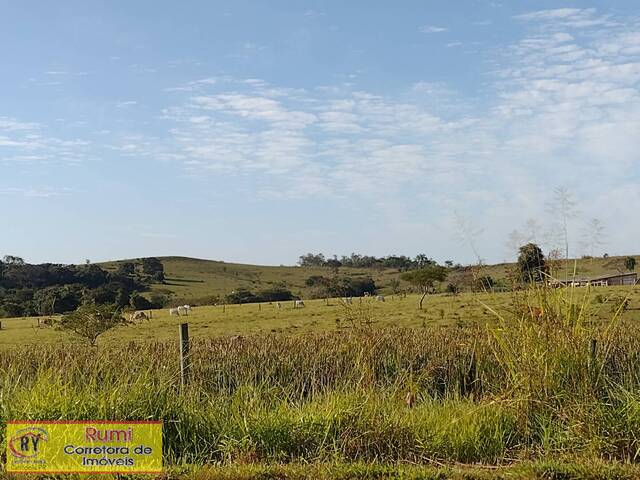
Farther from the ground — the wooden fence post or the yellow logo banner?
the wooden fence post

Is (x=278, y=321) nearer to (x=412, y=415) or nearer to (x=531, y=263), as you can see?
(x=531, y=263)

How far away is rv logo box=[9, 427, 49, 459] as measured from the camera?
693 cm

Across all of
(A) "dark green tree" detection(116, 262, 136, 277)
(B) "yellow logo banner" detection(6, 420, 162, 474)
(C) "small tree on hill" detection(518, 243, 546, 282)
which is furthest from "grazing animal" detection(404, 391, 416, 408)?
(A) "dark green tree" detection(116, 262, 136, 277)

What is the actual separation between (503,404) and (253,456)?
2.77m

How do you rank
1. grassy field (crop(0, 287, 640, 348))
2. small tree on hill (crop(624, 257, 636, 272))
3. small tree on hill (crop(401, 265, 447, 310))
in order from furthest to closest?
small tree on hill (crop(624, 257, 636, 272)), small tree on hill (crop(401, 265, 447, 310)), grassy field (crop(0, 287, 640, 348))

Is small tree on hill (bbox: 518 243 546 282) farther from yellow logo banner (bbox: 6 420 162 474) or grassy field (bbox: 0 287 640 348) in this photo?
grassy field (bbox: 0 287 640 348)

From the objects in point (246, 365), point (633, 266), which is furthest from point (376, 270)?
point (246, 365)

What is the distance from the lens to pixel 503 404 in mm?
7641

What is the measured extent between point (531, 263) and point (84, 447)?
5.84 m

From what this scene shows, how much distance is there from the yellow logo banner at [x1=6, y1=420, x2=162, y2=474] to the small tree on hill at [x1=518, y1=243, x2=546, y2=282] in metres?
4.73

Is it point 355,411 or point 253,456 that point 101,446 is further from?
point 355,411

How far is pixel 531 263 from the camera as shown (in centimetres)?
923

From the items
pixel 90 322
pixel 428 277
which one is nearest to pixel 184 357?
pixel 90 322

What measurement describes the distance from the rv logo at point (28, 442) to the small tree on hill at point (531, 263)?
581 centimetres
